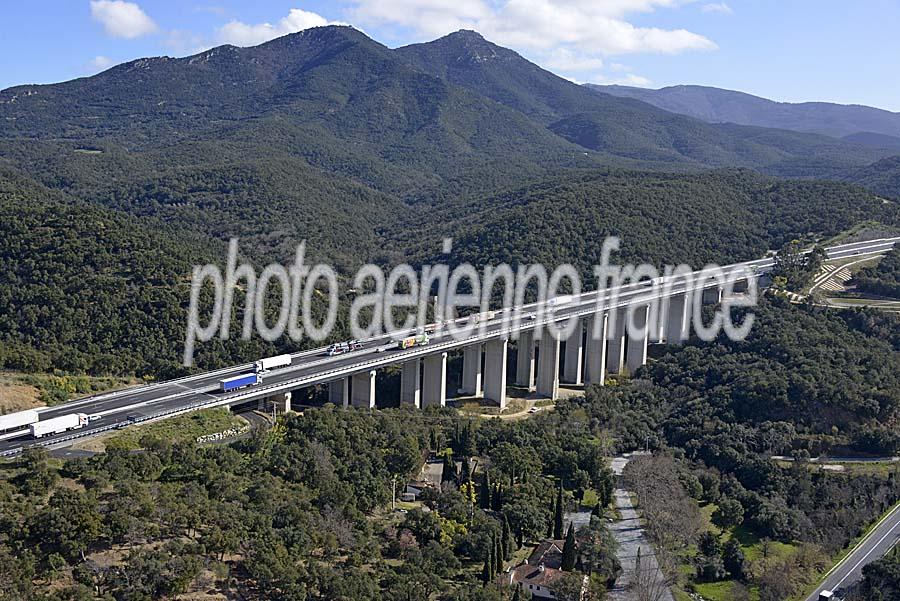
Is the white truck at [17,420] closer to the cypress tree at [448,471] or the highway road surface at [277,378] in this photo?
the highway road surface at [277,378]

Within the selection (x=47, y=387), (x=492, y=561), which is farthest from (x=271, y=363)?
(x=492, y=561)

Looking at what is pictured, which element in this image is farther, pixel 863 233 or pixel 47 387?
pixel 863 233

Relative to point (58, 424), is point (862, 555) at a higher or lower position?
lower

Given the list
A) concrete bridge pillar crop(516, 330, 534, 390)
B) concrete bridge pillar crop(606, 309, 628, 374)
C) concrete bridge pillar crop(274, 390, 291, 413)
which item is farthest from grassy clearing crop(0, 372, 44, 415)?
concrete bridge pillar crop(606, 309, 628, 374)

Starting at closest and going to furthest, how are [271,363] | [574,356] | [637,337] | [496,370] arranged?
1. [271,363]
2. [496,370]
3. [574,356]
4. [637,337]

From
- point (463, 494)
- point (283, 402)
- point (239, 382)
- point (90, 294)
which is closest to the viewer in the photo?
point (463, 494)

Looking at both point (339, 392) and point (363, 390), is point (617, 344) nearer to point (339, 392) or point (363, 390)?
point (363, 390)

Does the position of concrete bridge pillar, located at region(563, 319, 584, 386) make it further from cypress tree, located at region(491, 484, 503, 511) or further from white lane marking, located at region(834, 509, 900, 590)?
white lane marking, located at region(834, 509, 900, 590)
